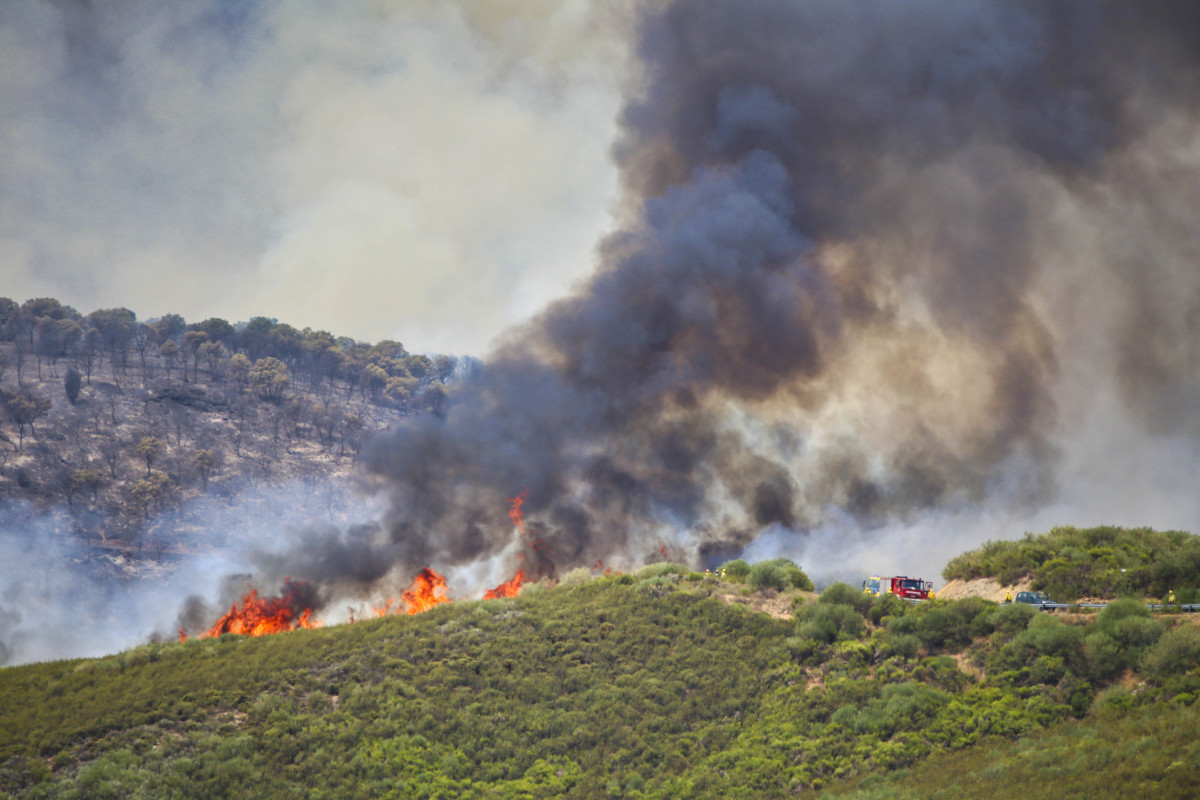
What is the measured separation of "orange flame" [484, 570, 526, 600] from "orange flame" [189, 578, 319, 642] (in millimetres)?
11396

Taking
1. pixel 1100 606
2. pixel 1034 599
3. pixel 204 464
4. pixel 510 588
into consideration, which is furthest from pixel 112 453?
pixel 1100 606

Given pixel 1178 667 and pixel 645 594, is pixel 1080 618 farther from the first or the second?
pixel 645 594

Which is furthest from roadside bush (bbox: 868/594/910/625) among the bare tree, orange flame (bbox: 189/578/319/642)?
the bare tree

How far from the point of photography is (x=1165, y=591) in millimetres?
35406

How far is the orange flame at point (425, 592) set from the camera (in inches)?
1933

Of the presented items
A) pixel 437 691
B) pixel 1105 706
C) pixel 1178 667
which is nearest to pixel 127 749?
pixel 437 691

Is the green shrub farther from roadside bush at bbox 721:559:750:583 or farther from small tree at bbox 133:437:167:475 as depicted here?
small tree at bbox 133:437:167:475

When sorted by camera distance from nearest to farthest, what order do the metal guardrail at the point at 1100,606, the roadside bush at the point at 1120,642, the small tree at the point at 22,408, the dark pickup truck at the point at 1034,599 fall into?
the roadside bush at the point at 1120,642 → the metal guardrail at the point at 1100,606 → the dark pickup truck at the point at 1034,599 → the small tree at the point at 22,408

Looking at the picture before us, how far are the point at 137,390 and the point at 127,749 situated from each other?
153 metres

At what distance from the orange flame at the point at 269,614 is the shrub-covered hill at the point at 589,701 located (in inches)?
355

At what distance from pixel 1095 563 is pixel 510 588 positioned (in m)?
33.7

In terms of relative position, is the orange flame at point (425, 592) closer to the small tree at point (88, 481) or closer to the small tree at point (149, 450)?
the small tree at point (88, 481)

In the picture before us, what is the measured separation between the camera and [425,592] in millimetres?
50031

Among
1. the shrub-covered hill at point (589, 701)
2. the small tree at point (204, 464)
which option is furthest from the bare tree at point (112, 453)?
the shrub-covered hill at point (589, 701)
